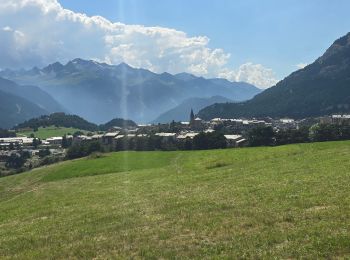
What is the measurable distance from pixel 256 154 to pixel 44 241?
5283cm

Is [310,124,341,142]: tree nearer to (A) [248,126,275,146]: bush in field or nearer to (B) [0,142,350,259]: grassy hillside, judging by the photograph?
(A) [248,126,275,146]: bush in field

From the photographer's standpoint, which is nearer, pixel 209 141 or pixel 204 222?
pixel 204 222

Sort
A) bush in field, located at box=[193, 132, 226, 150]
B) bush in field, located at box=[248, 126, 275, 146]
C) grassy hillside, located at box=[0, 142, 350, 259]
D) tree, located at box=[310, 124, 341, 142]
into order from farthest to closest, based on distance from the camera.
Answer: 1. bush in field, located at box=[193, 132, 226, 150]
2. bush in field, located at box=[248, 126, 275, 146]
3. tree, located at box=[310, 124, 341, 142]
4. grassy hillside, located at box=[0, 142, 350, 259]

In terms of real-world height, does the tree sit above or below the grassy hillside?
above

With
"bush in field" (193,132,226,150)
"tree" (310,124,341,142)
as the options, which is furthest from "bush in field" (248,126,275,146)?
"tree" (310,124,341,142)

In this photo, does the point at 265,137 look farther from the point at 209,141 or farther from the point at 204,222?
the point at 204,222

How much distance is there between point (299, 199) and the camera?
83.4ft

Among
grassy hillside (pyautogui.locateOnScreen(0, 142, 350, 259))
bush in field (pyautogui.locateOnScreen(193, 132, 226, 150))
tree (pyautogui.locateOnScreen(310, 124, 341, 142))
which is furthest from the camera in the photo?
bush in field (pyautogui.locateOnScreen(193, 132, 226, 150))

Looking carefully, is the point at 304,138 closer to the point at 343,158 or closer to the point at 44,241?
the point at 343,158

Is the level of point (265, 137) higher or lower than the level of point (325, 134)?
lower

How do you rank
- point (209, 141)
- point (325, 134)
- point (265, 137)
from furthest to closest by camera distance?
point (209, 141)
point (265, 137)
point (325, 134)

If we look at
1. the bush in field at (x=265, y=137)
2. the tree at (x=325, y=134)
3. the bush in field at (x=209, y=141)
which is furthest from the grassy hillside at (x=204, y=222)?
the bush in field at (x=209, y=141)

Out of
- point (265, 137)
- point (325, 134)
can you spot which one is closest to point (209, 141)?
point (265, 137)

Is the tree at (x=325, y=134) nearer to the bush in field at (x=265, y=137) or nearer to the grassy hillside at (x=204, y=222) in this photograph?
the bush in field at (x=265, y=137)
